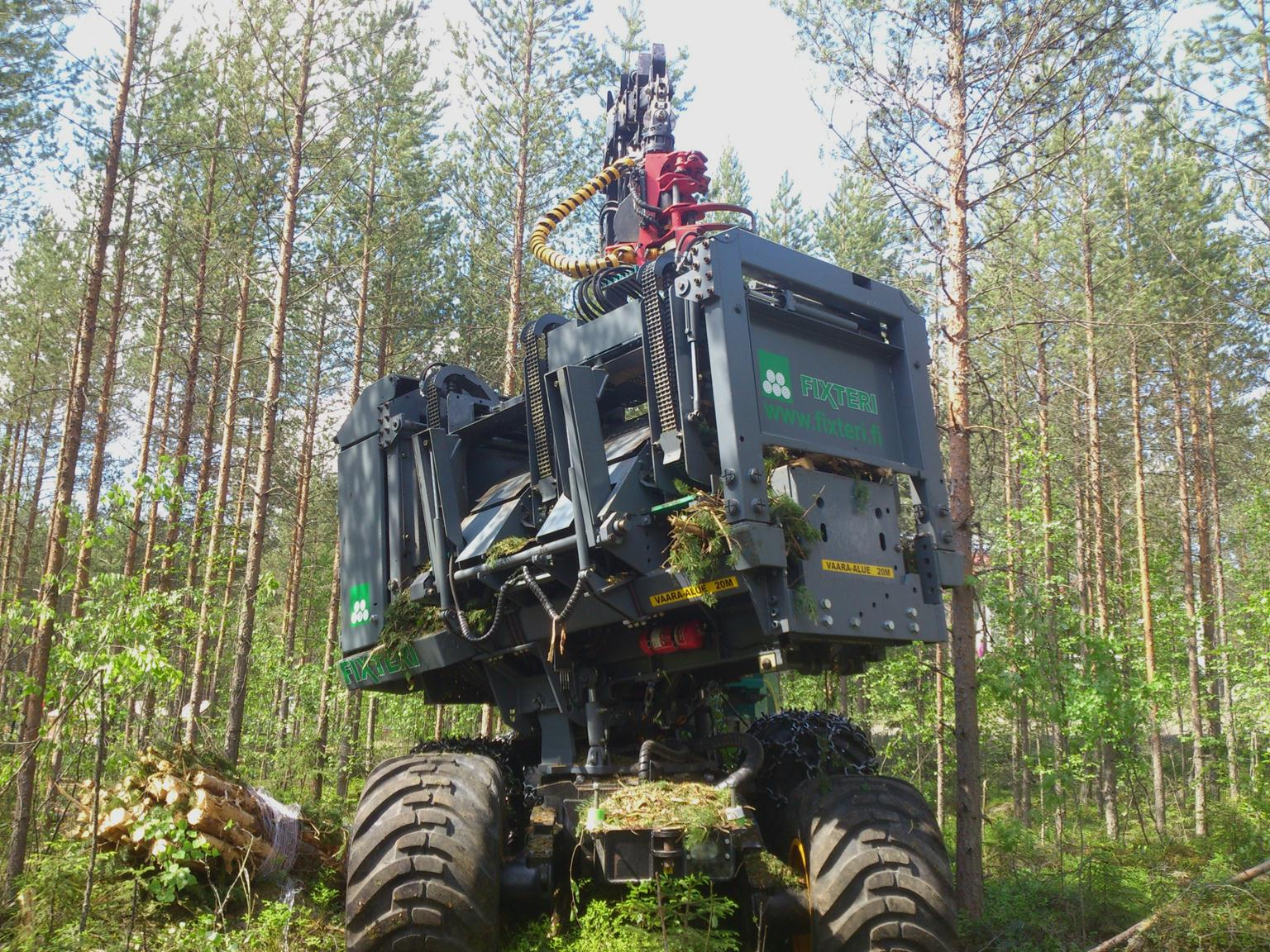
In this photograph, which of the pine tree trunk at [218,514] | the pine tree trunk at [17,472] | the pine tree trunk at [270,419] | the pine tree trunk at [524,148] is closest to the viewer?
the pine tree trunk at [218,514]

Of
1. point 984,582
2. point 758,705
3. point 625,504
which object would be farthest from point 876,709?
point 625,504

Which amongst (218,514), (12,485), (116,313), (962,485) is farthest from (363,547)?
(12,485)

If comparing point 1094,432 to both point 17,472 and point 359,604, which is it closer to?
point 359,604

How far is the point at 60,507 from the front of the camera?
8023mm

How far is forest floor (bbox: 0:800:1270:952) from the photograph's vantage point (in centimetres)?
489

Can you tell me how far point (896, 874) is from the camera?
480 cm

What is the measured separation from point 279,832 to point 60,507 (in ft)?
9.93

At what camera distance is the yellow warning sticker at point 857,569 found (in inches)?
211

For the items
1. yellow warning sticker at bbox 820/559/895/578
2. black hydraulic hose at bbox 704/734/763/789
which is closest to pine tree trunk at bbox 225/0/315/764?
black hydraulic hose at bbox 704/734/763/789

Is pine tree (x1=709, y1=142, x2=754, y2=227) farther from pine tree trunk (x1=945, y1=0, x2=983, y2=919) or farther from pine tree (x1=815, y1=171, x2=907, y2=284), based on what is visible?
pine tree trunk (x1=945, y1=0, x2=983, y2=919)

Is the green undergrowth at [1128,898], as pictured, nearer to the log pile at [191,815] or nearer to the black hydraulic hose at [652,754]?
the black hydraulic hose at [652,754]

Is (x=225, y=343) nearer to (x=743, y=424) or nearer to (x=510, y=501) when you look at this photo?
(x=510, y=501)

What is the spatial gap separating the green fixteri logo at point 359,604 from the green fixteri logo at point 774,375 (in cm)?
Result: 325

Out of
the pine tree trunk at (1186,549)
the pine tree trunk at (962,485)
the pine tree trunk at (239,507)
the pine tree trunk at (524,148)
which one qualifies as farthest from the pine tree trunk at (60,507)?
the pine tree trunk at (1186,549)
